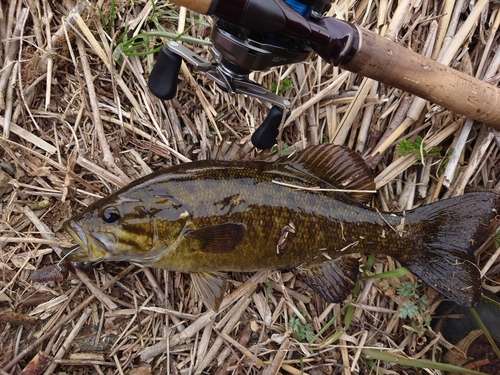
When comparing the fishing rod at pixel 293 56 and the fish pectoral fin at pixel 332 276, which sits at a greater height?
the fishing rod at pixel 293 56

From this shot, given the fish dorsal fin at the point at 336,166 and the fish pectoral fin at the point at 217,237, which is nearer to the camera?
the fish pectoral fin at the point at 217,237

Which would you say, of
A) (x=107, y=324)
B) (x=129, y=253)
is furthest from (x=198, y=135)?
(x=107, y=324)

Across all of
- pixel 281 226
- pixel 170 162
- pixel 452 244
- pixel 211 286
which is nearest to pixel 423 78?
pixel 452 244

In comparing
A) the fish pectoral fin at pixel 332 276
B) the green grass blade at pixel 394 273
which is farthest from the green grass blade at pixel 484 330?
the fish pectoral fin at pixel 332 276

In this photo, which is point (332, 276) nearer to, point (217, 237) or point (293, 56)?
point (217, 237)

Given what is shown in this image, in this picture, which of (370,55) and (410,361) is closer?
(370,55)

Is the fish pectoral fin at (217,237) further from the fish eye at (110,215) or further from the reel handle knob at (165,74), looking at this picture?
the reel handle knob at (165,74)

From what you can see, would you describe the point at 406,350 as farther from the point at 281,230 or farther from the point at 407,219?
the point at 281,230
